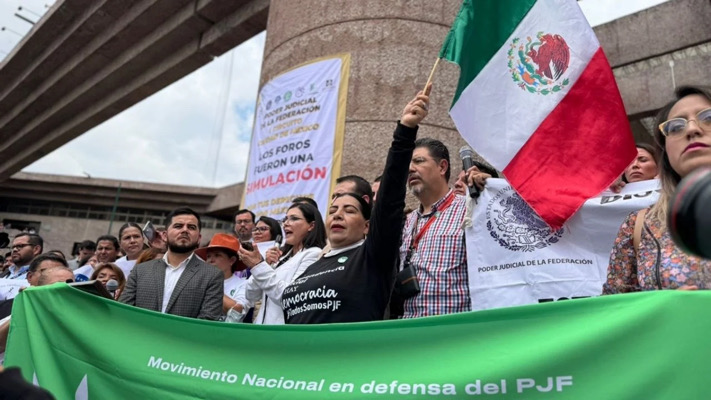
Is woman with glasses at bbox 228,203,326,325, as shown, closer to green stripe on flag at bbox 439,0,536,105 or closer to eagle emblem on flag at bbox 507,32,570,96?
green stripe on flag at bbox 439,0,536,105

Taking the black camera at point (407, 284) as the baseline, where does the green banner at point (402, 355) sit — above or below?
below

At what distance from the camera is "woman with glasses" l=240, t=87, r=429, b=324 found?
2.30 meters

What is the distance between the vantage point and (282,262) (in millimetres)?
3334

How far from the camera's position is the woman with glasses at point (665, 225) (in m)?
1.65

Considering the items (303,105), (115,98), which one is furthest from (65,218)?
(303,105)

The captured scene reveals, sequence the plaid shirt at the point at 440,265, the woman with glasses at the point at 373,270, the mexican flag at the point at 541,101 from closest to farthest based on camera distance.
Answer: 1. the woman with glasses at the point at 373,270
2. the plaid shirt at the point at 440,265
3. the mexican flag at the point at 541,101

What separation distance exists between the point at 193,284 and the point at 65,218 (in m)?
31.2

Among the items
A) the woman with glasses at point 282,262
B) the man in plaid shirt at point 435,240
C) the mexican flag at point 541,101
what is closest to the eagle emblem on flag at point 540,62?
the mexican flag at point 541,101

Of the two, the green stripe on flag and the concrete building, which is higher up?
the concrete building

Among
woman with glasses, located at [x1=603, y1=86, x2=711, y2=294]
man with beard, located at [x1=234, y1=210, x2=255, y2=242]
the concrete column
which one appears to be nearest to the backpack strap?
woman with glasses, located at [x1=603, y1=86, x2=711, y2=294]

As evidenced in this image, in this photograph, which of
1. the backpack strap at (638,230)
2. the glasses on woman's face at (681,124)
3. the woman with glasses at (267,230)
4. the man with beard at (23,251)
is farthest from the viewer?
the man with beard at (23,251)

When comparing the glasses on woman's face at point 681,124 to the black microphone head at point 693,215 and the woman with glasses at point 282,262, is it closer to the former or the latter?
the black microphone head at point 693,215

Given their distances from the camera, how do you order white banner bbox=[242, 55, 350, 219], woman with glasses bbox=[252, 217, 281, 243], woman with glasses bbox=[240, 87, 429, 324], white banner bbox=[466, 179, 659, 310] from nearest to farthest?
1. woman with glasses bbox=[240, 87, 429, 324]
2. white banner bbox=[466, 179, 659, 310]
3. woman with glasses bbox=[252, 217, 281, 243]
4. white banner bbox=[242, 55, 350, 219]

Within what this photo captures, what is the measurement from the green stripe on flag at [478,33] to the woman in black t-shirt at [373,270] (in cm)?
71
